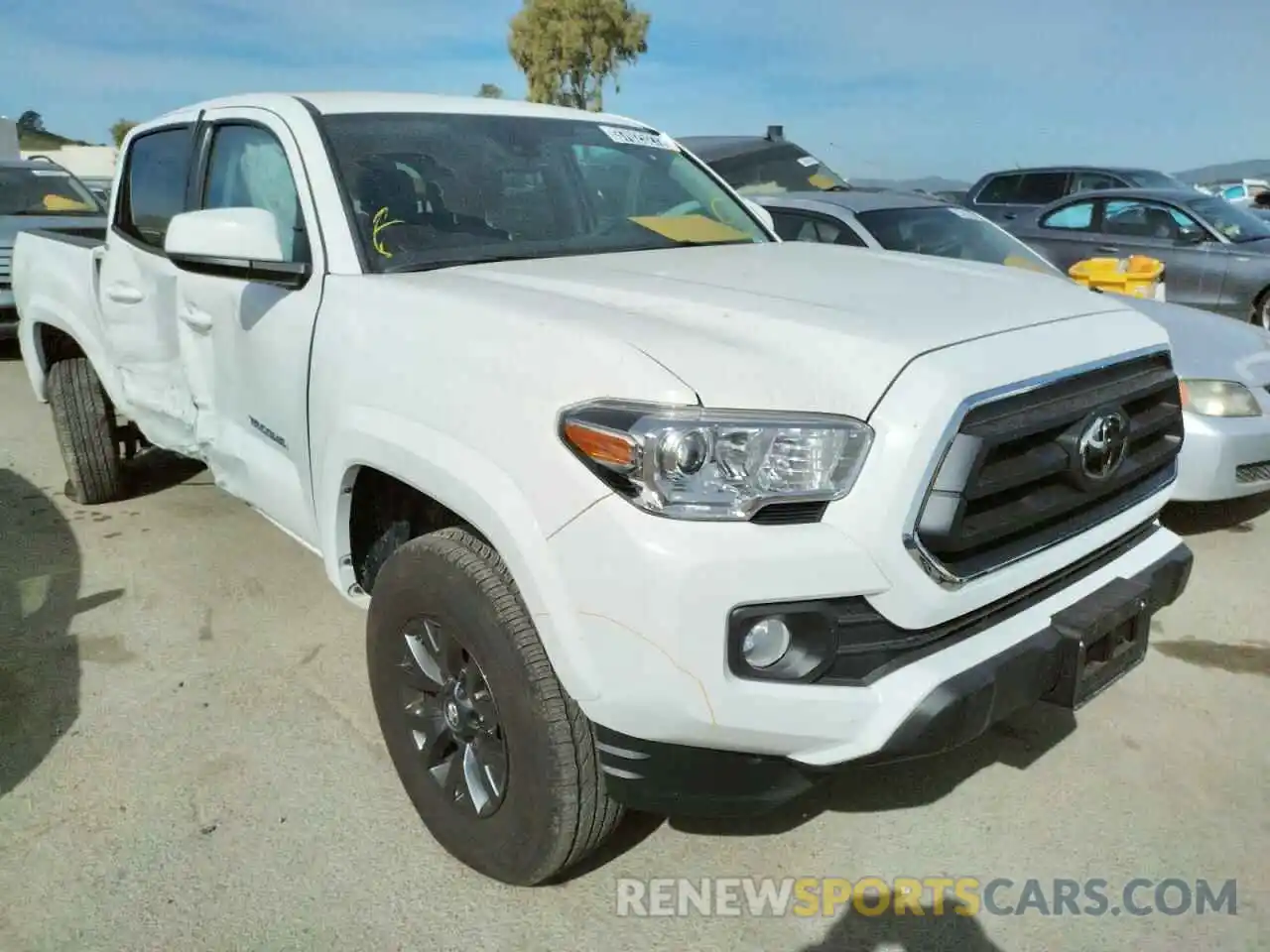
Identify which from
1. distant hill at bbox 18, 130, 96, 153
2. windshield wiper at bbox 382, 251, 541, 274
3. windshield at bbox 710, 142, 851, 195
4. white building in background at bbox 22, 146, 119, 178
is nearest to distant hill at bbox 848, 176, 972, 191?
windshield at bbox 710, 142, 851, 195

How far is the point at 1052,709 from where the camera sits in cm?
303

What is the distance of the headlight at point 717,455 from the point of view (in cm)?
175

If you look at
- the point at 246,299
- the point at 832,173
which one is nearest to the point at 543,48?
the point at 832,173

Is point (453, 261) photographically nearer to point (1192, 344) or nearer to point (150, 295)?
point (150, 295)

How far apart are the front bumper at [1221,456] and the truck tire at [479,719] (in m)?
3.17

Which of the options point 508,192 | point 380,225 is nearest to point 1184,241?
point 508,192

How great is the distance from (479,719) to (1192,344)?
3763mm

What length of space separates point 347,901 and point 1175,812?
2.10 metres

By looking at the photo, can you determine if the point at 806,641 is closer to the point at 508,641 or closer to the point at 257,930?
the point at 508,641

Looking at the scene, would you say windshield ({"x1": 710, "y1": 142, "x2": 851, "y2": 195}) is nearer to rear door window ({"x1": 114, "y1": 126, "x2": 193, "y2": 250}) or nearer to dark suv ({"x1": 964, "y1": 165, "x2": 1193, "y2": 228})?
dark suv ({"x1": 964, "y1": 165, "x2": 1193, "y2": 228})

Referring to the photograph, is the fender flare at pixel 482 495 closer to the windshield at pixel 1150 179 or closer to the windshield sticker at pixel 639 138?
the windshield sticker at pixel 639 138

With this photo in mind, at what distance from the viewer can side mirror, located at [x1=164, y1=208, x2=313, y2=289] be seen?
255cm

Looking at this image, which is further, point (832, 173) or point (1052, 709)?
point (832, 173)

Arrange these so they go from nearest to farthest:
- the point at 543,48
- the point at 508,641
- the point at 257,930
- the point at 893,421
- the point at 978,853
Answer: the point at 893,421 → the point at 508,641 → the point at 257,930 → the point at 978,853 → the point at 543,48
